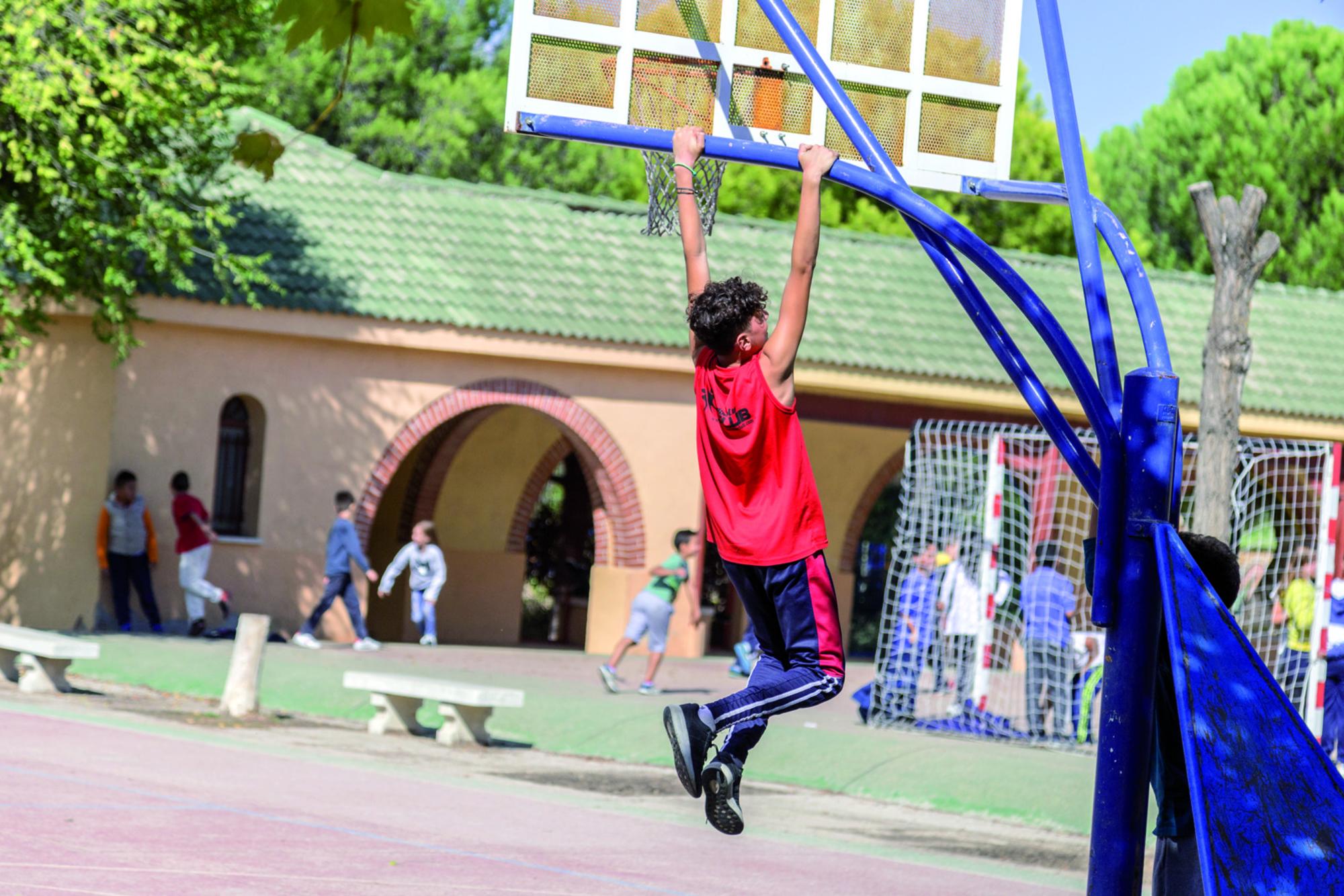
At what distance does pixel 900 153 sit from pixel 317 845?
490 cm

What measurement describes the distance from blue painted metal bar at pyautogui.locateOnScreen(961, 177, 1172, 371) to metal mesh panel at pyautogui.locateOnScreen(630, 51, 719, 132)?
1022 millimetres

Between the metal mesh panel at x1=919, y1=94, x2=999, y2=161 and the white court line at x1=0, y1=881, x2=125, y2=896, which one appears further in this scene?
the white court line at x1=0, y1=881, x2=125, y2=896

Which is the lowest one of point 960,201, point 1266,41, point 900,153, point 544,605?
point 544,605

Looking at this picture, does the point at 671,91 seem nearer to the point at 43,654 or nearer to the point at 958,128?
the point at 958,128

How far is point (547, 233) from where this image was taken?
21938 mm

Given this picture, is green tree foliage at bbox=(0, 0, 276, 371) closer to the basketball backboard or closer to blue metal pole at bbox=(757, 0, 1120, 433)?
the basketball backboard

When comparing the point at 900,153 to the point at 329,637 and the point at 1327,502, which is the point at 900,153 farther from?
the point at 329,637

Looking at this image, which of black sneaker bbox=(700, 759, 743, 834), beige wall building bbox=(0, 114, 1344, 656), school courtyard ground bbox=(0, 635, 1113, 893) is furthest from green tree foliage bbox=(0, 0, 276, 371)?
black sneaker bbox=(700, 759, 743, 834)

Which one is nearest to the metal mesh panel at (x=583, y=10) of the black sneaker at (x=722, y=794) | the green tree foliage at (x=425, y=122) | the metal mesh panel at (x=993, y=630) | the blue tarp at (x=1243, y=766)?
the black sneaker at (x=722, y=794)

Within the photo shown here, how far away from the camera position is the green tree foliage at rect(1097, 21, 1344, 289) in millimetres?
38219

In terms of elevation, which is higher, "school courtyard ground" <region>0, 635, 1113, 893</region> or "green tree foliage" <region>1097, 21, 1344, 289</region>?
"green tree foliage" <region>1097, 21, 1344, 289</region>

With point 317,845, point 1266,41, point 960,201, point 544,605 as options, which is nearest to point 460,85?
point 960,201

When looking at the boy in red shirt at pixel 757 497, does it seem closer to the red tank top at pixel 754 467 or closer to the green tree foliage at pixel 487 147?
the red tank top at pixel 754 467

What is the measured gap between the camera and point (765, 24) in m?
6.36
